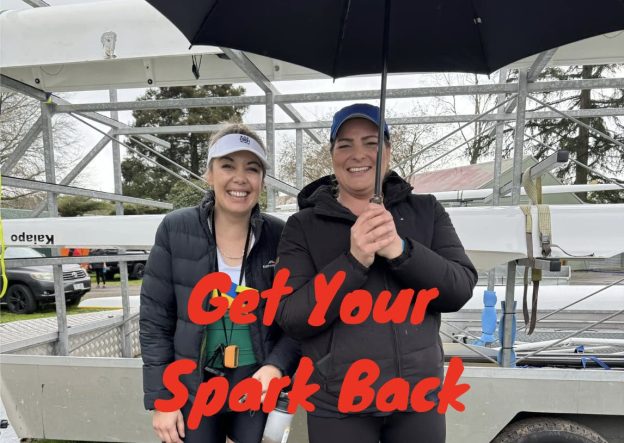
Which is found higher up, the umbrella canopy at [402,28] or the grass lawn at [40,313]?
the umbrella canopy at [402,28]

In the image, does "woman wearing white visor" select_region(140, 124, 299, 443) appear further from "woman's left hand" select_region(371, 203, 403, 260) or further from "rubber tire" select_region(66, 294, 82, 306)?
"rubber tire" select_region(66, 294, 82, 306)

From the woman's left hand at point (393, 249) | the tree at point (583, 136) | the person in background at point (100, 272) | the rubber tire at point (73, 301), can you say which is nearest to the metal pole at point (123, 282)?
the woman's left hand at point (393, 249)

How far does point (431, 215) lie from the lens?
59.3 inches

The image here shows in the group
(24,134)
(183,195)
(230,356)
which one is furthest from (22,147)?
(183,195)

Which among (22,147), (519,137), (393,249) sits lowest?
(393,249)

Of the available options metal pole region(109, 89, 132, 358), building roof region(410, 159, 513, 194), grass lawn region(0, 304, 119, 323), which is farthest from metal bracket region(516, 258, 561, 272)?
grass lawn region(0, 304, 119, 323)

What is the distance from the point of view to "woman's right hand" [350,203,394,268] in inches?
47.7

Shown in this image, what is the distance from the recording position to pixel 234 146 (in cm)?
158

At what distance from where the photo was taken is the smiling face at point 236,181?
162cm

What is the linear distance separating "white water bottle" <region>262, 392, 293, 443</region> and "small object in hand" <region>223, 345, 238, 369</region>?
0.74 ft

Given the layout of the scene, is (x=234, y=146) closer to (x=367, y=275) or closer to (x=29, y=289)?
(x=367, y=275)

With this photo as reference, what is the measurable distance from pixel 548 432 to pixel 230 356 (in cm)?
178

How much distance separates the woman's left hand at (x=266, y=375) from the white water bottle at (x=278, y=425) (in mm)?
72

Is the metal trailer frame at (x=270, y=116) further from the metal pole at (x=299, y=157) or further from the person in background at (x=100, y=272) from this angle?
the person in background at (x=100, y=272)
